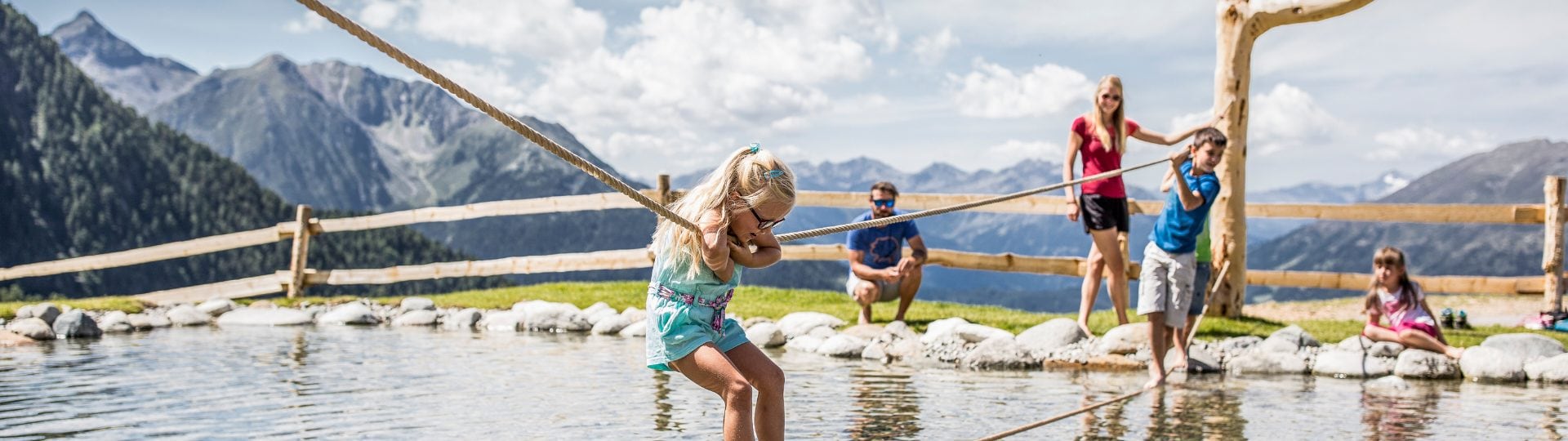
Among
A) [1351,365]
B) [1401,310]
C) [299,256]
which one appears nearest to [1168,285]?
[1351,365]

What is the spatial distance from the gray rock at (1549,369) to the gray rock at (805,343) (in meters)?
4.93

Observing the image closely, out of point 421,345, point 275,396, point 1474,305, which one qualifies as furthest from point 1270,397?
point 1474,305

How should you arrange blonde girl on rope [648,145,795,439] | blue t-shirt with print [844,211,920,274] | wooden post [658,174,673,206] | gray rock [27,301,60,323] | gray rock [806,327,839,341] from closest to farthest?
blonde girl on rope [648,145,795,439] < blue t-shirt with print [844,211,920,274] < gray rock [806,327,839,341] < gray rock [27,301,60,323] < wooden post [658,174,673,206]

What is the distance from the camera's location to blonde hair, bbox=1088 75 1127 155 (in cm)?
782

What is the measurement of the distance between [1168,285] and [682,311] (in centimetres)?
400

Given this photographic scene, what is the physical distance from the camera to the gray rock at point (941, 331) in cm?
890

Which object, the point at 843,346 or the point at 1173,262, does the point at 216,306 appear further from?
the point at 1173,262

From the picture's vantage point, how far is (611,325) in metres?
11.0

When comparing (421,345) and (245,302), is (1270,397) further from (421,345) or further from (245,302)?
(245,302)

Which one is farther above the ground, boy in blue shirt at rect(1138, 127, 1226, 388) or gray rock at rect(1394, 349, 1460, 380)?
boy in blue shirt at rect(1138, 127, 1226, 388)

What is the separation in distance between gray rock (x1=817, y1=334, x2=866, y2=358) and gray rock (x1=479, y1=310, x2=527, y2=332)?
3.83 metres

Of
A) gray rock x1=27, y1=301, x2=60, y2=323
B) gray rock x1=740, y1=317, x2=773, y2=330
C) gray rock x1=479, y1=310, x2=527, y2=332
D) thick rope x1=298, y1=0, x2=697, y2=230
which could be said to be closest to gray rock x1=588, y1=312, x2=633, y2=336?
gray rock x1=479, y1=310, x2=527, y2=332

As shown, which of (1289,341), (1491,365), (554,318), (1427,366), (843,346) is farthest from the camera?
(554,318)

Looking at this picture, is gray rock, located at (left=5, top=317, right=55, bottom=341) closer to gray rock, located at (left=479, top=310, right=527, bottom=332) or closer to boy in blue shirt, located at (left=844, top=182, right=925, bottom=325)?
gray rock, located at (left=479, top=310, right=527, bottom=332)
